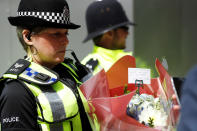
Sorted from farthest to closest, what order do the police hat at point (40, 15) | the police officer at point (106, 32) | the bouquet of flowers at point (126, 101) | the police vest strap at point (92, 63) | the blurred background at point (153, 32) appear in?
the blurred background at point (153, 32) → the police officer at point (106, 32) → the police vest strap at point (92, 63) → the police hat at point (40, 15) → the bouquet of flowers at point (126, 101)

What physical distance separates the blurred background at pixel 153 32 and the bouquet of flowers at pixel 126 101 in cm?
262

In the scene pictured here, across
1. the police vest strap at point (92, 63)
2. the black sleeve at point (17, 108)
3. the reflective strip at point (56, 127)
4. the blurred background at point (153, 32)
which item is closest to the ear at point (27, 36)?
the black sleeve at point (17, 108)

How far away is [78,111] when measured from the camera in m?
1.89

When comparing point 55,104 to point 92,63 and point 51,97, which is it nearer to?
point 51,97

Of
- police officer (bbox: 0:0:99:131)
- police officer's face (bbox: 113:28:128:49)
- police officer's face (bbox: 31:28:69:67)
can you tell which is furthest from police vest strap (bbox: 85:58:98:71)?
police officer's face (bbox: 31:28:69:67)

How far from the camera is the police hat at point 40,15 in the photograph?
1902 millimetres

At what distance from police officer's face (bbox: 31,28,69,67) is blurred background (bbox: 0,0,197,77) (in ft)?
8.29

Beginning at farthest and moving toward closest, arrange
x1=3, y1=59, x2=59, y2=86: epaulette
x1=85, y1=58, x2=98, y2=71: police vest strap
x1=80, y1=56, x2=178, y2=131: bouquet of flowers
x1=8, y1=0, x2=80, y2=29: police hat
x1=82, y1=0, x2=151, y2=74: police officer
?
x1=82, y1=0, x2=151, y2=74: police officer
x1=85, y1=58, x2=98, y2=71: police vest strap
x1=8, y1=0, x2=80, y2=29: police hat
x1=3, y1=59, x2=59, y2=86: epaulette
x1=80, y1=56, x2=178, y2=131: bouquet of flowers

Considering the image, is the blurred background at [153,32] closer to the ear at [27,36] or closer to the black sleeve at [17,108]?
the ear at [27,36]

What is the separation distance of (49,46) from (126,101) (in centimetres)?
51

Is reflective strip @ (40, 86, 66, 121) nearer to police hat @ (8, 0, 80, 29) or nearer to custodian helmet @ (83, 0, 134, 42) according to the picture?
police hat @ (8, 0, 80, 29)

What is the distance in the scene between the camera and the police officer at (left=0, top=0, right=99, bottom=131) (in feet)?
5.67

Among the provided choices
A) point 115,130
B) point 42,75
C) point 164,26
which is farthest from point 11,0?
point 115,130

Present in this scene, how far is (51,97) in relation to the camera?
179 centimetres
